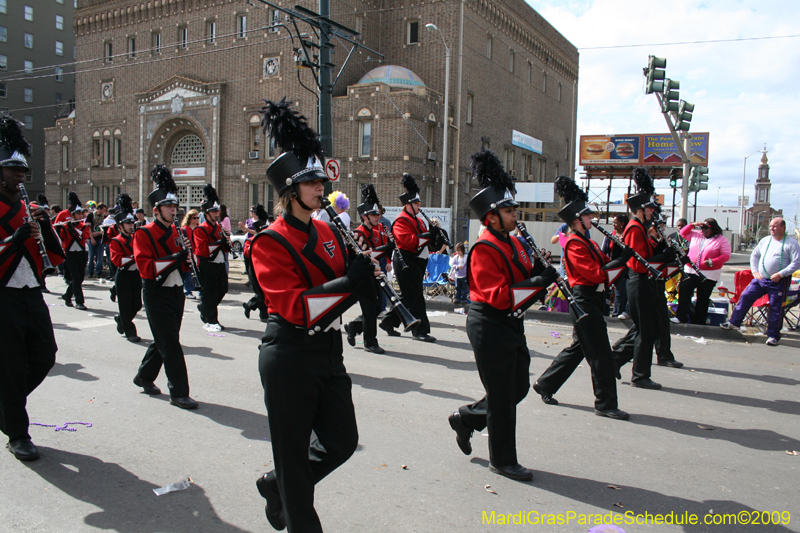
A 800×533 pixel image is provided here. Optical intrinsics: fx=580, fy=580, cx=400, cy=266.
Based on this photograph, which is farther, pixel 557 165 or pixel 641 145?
pixel 557 165

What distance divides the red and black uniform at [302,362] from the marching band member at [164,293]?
9.36 ft


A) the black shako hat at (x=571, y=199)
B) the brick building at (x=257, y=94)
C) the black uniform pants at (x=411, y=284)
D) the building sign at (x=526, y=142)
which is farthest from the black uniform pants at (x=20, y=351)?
the building sign at (x=526, y=142)

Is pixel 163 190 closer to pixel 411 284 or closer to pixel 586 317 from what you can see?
pixel 411 284

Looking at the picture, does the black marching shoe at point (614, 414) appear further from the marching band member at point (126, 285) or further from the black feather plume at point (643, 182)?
the marching band member at point (126, 285)

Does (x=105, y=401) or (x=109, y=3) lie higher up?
(x=109, y=3)

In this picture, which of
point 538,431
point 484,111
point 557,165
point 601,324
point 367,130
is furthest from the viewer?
point 557,165

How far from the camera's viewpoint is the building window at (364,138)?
2877 cm

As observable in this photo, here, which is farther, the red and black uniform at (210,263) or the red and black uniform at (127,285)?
the red and black uniform at (210,263)

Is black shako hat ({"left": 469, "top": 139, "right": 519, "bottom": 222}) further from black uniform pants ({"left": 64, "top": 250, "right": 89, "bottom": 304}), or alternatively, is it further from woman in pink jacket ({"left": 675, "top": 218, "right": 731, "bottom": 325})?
black uniform pants ({"left": 64, "top": 250, "right": 89, "bottom": 304})

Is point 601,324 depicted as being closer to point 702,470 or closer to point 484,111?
point 702,470

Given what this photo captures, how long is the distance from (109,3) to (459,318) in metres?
35.1

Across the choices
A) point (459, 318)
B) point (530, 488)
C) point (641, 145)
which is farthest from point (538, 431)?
point (641, 145)

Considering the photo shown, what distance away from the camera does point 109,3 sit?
35.4m

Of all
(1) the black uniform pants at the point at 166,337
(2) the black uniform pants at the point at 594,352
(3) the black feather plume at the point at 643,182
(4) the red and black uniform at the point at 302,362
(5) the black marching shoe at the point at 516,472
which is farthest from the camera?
(3) the black feather plume at the point at 643,182
